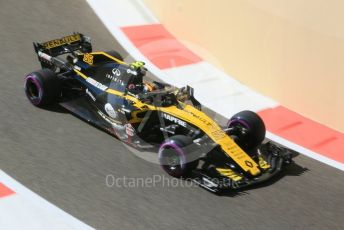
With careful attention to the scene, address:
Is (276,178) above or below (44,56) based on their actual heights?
below

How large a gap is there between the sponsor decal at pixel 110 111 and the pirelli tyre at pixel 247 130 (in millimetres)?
1799

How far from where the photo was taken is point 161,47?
1112 cm

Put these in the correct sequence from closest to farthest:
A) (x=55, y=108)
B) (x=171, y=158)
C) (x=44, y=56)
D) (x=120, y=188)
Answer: (x=120, y=188) < (x=171, y=158) < (x=55, y=108) < (x=44, y=56)

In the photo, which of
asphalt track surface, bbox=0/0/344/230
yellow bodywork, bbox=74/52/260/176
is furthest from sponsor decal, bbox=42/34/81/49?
yellow bodywork, bbox=74/52/260/176

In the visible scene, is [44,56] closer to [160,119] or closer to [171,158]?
[160,119]

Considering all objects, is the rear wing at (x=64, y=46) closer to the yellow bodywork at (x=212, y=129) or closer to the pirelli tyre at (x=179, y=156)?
the yellow bodywork at (x=212, y=129)

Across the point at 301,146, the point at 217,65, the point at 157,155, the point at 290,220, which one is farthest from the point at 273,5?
the point at 290,220

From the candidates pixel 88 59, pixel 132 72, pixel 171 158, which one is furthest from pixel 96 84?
pixel 171 158

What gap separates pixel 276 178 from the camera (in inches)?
286

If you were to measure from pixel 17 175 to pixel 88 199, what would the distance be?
1.08 m

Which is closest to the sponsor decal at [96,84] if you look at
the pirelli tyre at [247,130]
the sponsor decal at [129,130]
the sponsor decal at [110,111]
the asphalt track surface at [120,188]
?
the sponsor decal at [110,111]

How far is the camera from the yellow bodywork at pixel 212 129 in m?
6.91

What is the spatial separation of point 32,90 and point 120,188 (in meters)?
2.86

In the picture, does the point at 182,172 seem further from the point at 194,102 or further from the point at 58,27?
the point at 58,27
